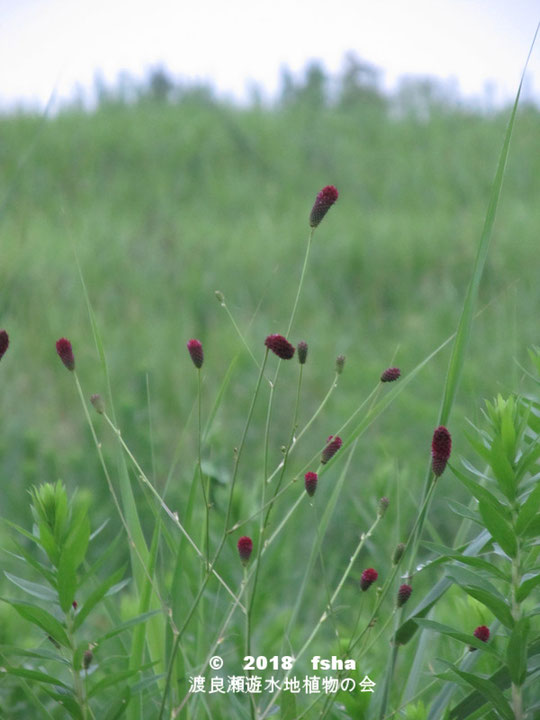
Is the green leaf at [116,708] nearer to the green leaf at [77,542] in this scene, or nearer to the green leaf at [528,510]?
the green leaf at [77,542]

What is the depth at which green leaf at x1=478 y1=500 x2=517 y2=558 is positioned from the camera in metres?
0.61

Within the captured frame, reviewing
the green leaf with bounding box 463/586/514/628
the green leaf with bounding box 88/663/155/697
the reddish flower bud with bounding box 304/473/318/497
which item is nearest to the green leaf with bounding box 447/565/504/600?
the green leaf with bounding box 463/586/514/628

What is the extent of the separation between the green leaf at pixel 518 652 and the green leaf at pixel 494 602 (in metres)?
0.02

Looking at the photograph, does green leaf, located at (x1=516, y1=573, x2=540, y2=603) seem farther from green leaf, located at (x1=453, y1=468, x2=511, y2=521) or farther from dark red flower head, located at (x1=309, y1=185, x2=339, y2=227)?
dark red flower head, located at (x1=309, y1=185, x2=339, y2=227)

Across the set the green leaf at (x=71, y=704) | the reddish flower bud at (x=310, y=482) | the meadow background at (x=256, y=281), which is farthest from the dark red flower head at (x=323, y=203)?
the green leaf at (x=71, y=704)

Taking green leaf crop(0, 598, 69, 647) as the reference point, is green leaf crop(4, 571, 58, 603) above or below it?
above

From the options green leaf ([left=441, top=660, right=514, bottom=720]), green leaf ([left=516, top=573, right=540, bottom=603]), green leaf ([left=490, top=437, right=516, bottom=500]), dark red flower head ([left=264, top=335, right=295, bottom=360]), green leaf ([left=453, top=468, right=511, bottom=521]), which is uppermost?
dark red flower head ([left=264, top=335, right=295, bottom=360])

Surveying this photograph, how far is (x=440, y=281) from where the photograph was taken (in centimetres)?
457

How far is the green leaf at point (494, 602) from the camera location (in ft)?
2.00

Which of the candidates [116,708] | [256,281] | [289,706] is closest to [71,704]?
[116,708]

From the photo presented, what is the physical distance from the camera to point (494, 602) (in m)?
0.62

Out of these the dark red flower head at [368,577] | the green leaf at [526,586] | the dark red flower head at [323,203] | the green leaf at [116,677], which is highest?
the dark red flower head at [323,203]

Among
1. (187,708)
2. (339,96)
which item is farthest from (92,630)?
(339,96)

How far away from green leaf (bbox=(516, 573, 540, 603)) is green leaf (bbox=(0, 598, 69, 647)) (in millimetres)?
346
